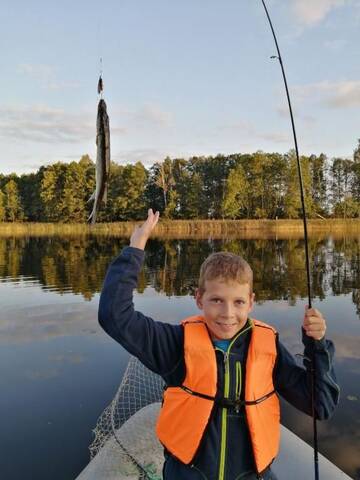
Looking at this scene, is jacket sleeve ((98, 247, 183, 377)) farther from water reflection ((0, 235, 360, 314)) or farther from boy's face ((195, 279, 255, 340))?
water reflection ((0, 235, 360, 314))

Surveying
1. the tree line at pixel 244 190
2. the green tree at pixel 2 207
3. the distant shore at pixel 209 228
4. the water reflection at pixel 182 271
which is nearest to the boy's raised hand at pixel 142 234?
the water reflection at pixel 182 271

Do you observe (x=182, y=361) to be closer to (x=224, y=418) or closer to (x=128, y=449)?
(x=224, y=418)

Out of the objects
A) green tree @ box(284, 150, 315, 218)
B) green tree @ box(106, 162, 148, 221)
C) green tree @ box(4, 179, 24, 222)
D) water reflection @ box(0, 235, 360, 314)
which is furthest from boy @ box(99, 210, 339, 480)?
green tree @ box(4, 179, 24, 222)

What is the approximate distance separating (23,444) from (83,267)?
1760 cm

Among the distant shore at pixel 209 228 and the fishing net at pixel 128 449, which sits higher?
the distant shore at pixel 209 228

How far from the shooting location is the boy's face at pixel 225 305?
7.54 feet

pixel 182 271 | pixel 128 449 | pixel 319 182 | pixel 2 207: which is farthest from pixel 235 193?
pixel 128 449

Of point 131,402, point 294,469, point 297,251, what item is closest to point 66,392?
point 131,402

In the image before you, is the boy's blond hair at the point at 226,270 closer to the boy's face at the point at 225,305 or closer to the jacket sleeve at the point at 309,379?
the boy's face at the point at 225,305

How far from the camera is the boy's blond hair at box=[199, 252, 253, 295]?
2.31 metres

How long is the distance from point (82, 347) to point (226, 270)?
26.9 feet

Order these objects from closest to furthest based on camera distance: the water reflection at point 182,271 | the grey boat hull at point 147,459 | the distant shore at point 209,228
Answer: the grey boat hull at point 147,459, the water reflection at point 182,271, the distant shore at point 209,228

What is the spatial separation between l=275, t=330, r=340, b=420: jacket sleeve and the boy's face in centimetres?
36

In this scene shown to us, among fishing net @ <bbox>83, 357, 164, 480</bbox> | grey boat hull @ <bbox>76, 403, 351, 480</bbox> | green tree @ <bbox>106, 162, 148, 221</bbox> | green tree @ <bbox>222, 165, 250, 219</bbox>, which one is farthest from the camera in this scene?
green tree @ <bbox>222, 165, 250, 219</bbox>
